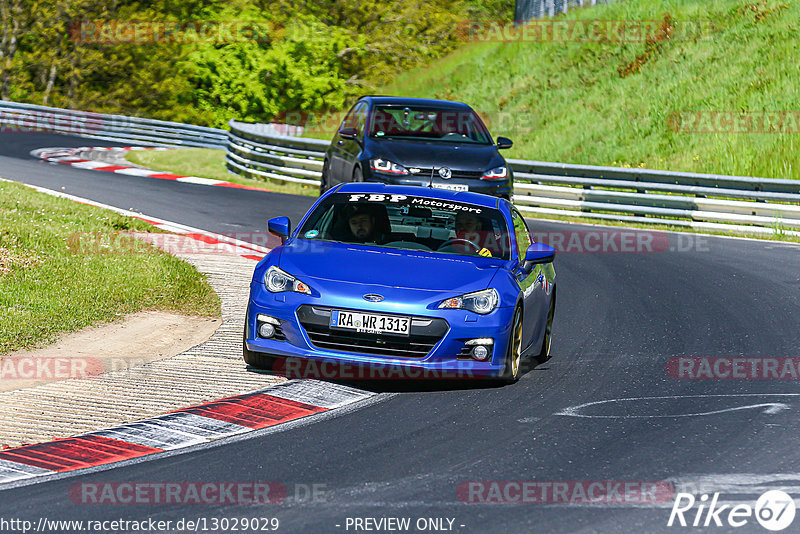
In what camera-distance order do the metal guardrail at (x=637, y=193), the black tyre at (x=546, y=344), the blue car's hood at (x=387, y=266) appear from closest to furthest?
1. the blue car's hood at (x=387, y=266)
2. the black tyre at (x=546, y=344)
3. the metal guardrail at (x=637, y=193)

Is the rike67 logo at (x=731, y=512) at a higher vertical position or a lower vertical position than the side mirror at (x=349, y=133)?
lower

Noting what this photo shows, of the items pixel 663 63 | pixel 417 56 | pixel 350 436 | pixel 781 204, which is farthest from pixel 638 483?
pixel 417 56

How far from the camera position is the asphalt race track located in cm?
574

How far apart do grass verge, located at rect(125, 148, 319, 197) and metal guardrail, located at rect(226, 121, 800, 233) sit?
0.25 metres

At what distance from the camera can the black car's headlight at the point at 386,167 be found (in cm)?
1576

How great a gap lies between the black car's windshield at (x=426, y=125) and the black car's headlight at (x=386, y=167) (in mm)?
927

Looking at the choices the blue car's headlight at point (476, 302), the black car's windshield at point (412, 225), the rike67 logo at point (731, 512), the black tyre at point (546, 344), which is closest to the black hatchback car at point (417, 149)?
the black tyre at point (546, 344)

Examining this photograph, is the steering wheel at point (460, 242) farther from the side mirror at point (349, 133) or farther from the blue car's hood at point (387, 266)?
the side mirror at point (349, 133)

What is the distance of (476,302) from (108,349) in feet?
10.4

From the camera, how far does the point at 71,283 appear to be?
11695 millimetres

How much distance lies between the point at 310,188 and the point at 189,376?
1657cm

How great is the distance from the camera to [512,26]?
148 feet

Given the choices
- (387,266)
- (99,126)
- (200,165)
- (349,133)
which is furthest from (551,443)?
(99,126)

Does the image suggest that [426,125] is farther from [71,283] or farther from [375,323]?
[375,323]
